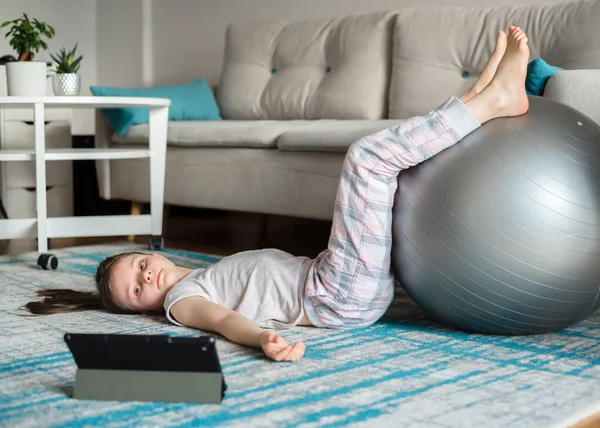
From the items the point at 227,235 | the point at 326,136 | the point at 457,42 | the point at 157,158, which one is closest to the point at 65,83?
the point at 157,158

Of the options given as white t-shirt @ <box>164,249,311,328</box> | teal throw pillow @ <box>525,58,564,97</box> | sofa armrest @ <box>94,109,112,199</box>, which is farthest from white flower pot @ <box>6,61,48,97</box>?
teal throw pillow @ <box>525,58,564,97</box>

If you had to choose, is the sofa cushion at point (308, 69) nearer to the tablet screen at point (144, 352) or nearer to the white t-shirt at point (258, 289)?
the white t-shirt at point (258, 289)

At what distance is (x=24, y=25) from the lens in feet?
10.1

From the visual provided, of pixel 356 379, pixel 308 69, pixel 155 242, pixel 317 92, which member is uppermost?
pixel 308 69

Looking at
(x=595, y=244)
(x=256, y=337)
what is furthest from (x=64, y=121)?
(x=595, y=244)

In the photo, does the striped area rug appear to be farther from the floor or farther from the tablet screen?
the floor

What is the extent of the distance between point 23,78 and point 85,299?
1189mm

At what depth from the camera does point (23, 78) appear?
303 cm

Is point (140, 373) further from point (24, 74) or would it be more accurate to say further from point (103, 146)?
point (103, 146)

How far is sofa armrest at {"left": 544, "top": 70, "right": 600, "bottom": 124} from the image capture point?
1.94 meters

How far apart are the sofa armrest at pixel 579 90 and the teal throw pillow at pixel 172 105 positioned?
216 centimetres

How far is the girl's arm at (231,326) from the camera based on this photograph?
1.58 metres

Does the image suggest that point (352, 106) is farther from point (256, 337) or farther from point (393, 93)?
point (256, 337)

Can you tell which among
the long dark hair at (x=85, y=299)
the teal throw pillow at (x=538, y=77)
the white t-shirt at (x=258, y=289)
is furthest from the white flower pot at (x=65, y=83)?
the teal throw pillow at (x=538, y=77)
